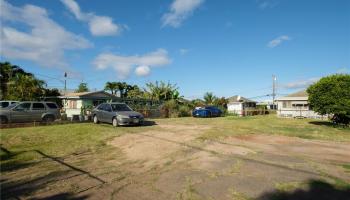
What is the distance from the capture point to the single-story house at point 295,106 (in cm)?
3381

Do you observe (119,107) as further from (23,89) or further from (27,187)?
(23,89)

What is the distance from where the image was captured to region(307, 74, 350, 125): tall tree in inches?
731

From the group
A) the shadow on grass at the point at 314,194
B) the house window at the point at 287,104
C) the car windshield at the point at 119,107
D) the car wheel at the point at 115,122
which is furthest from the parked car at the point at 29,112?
the house window at the point at 287,104

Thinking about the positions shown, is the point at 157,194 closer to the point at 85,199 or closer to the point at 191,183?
Result: the point at 191,183

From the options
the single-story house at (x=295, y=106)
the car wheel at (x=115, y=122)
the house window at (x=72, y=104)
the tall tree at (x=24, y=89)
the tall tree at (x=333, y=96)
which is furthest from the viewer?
the single-story house at (x=295, y=106)

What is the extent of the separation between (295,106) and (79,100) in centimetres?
2798

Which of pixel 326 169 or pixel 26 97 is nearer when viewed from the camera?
pixel 326 169

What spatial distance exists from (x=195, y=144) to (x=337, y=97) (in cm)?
1369

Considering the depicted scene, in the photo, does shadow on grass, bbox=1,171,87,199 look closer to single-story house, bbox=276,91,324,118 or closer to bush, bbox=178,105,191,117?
bush, bbox=178,105,191,117

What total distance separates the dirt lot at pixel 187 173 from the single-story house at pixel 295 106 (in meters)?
25.4

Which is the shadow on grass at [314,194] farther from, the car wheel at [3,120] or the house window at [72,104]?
the house window at [72,104]

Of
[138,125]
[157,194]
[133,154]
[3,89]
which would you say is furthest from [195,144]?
[3,89]

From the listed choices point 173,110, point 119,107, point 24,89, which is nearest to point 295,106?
point 173,110

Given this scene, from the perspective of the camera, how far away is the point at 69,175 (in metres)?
6.66
